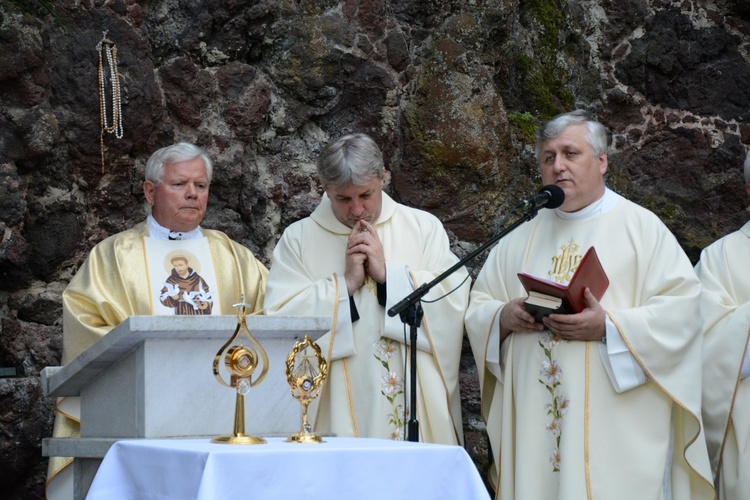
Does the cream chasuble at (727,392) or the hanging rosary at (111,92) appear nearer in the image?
the cream chasuble at (727,392)

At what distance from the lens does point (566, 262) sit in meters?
5.40

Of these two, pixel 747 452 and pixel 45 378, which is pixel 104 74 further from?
pixel 747 452

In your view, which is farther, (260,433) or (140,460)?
(260,433)

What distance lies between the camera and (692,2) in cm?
848

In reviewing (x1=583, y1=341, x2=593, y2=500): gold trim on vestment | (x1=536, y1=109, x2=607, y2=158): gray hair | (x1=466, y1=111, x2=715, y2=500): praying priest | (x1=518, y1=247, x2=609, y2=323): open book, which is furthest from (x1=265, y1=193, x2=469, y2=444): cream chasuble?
(x1=536, y1=109, x2=607, y2=158): gray hair

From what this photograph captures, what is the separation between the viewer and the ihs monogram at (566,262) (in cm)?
536

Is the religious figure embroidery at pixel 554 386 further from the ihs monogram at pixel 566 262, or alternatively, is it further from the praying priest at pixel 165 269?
the praying priest at pixel 165 269

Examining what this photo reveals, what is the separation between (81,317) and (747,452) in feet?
10.5

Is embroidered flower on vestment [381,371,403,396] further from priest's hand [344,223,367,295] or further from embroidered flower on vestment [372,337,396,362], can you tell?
priest's hand [344,223,367,295]

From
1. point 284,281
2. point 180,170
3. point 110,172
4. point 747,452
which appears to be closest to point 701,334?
point 747,452

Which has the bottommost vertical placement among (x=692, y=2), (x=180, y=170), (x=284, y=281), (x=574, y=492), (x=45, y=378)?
(x=574, y=492)

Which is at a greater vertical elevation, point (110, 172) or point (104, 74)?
point (104, 74)

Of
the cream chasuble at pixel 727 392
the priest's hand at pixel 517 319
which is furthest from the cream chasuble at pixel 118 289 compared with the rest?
the cream chasuble at pixel 727 392

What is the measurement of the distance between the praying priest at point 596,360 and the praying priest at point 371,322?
19cm
